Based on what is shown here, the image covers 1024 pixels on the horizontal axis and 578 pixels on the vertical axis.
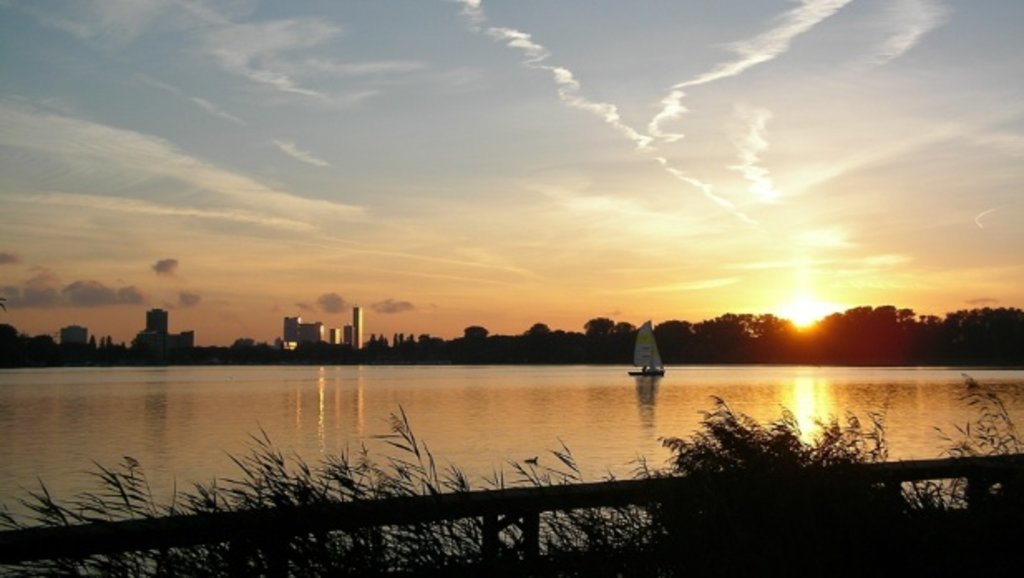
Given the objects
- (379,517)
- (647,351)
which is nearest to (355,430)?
(379,517)

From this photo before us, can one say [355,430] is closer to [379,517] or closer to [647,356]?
[379,517]

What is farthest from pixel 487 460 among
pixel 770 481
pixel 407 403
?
pixel 407 403

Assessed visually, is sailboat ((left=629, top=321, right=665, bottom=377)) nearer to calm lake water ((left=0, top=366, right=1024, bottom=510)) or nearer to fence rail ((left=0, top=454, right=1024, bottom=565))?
calm lake water ((left=0, top=366, right=1024, bottom=510))

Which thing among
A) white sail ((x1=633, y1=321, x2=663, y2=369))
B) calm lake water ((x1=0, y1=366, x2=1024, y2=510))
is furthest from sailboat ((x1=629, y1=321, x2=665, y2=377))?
calm lake water ((x1=0, y1=366, x2=1024, y2=510))

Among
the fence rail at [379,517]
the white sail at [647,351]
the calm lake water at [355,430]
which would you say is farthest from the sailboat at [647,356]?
the fence rail at [379,517]

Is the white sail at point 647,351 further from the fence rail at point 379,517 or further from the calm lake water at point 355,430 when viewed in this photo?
the fence rail at point 379,517

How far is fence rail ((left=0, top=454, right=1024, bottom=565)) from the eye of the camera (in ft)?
25.0

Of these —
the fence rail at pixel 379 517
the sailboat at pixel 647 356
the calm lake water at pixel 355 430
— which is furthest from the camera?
the sailboat at pixel 647 356

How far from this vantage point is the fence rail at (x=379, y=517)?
763 centimetres

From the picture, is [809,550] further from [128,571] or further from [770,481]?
[128,571]

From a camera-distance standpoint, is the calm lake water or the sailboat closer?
the calm lake water

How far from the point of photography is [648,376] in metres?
143

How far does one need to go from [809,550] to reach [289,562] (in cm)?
440

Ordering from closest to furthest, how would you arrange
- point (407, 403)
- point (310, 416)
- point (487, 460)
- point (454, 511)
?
1. point (454, 511)
2. point (487, 460)
3. point (310, 416)
4. point (407, 403)
